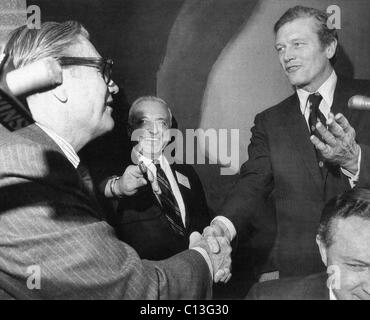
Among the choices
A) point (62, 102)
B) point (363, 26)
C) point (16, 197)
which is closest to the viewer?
point (16, 197)

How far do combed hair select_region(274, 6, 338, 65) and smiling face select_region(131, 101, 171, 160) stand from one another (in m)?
0.57

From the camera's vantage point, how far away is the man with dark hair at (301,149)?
79.7 inches

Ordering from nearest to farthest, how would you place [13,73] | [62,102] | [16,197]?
[13,73] < [16,197] < [62,102]

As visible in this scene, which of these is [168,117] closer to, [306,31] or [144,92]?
[144,92]

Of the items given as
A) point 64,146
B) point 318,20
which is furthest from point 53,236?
point 318,20

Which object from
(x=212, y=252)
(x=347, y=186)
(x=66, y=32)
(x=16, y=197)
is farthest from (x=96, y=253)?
(x=347, y=186)

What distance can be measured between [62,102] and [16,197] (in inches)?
16.2

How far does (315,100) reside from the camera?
6.82ft

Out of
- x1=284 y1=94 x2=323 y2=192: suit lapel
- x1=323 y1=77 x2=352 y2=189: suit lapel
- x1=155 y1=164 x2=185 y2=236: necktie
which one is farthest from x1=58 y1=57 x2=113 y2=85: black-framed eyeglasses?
x1=323 y1=77 x2=352 y2=189: suit lapel

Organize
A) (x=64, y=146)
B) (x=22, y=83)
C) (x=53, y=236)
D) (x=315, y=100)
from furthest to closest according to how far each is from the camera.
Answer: (x=315, y=100) → (x=64, y=146) → (x=53, y=236) → (x=22, y=83)

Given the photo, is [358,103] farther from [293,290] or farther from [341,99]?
[293,290]

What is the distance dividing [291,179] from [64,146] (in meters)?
0.91

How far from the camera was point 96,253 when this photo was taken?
160 cm

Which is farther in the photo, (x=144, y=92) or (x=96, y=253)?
(x=144, y=92)
